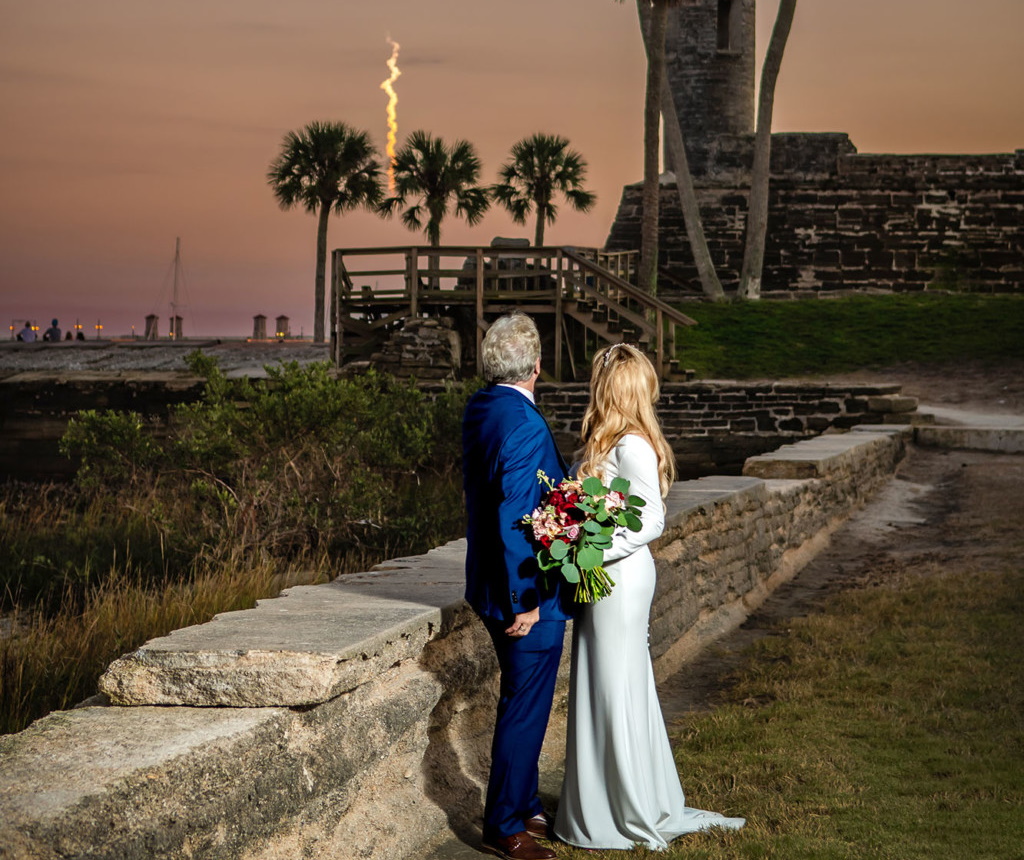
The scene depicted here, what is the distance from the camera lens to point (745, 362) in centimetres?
2447

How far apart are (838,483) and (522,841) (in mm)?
8463

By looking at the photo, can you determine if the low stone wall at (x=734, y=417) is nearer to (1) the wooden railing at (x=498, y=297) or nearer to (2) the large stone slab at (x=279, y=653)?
(1) the wooden railing at (x=498, y=297)

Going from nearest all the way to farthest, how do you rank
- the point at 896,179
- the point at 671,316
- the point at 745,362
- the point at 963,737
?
the point at 963,737, the point at 671,316, the point at 745,362, the point at 896,179

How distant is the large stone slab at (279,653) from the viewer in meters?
3.08

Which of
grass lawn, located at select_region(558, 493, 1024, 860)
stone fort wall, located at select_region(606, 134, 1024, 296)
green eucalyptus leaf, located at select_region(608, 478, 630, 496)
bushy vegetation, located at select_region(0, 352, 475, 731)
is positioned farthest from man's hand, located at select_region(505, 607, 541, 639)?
stone fort wall, located at select_region(606, 134, 1024, 296)

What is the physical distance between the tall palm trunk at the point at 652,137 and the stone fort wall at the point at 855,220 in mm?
3219

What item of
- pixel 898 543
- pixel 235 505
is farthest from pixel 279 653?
pixel 898 543

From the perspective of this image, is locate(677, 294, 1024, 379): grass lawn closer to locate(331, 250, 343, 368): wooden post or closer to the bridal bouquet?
locate(331, 250, 343, 368): wooden post

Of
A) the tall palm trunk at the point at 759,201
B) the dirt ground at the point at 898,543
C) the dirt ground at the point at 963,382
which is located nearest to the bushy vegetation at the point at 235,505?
the dirt ground at the point at 898,543

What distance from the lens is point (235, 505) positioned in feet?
32.5

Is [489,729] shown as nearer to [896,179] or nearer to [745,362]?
[745,362]

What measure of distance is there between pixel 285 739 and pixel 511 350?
1285mm

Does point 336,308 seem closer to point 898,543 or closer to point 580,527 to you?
point 898,543

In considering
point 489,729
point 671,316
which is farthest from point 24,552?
point 671,316
